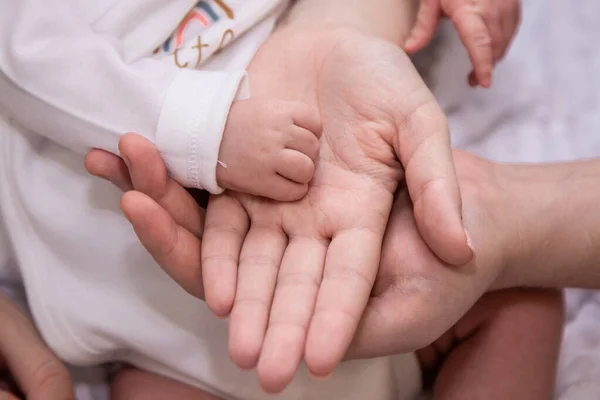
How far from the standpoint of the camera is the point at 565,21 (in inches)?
39.0

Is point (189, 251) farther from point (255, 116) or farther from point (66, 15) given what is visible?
point (66, 15)

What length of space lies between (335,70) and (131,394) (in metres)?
0.40

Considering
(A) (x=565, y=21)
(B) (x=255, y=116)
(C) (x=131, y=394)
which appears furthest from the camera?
(A) (x=565, y=21)

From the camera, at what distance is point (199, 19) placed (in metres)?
0.76

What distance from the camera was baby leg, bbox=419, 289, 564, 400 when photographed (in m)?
0.68

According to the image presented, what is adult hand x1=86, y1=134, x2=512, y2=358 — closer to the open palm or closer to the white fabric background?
the open palm

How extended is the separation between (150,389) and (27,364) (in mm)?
135

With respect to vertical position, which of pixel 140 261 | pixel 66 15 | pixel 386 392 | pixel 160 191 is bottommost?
pixel 386 392

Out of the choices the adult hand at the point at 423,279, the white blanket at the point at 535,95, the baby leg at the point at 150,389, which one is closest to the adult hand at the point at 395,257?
the adult hand at the point at 423,279

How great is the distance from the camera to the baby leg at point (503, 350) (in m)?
0.68

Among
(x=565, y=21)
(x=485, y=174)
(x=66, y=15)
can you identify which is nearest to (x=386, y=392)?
(x=485, y=174)

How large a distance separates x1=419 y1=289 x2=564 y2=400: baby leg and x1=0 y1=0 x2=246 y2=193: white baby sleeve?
1.07ft

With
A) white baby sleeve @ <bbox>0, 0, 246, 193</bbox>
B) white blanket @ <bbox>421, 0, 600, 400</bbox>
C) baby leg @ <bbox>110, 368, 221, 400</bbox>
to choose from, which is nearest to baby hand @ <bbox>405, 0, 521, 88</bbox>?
white blanket @ <bbox>421, 0, 600, 400</bbox>

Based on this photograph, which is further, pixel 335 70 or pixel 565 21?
pixel 565 21
